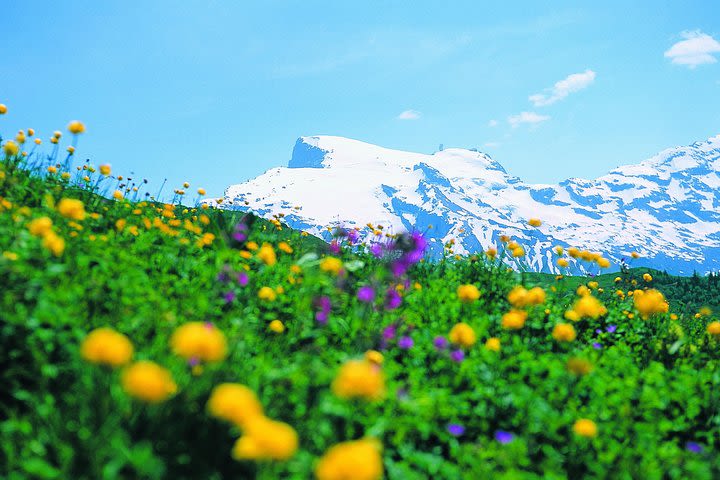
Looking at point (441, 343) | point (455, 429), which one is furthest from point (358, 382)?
point (441, 343)

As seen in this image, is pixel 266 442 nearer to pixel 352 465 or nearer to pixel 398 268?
pixel 352 465

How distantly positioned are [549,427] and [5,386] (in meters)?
2.87

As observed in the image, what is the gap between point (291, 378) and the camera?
2580mm

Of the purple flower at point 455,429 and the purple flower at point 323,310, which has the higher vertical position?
the purple flower at point 323,310

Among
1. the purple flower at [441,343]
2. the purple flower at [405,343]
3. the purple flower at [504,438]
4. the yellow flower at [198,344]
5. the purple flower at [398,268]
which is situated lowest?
the purple flower at [504,438]

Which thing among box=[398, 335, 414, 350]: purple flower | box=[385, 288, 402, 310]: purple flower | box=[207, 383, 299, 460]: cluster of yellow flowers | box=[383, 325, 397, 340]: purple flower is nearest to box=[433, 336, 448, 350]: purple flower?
box=[398, 335, 414, 350]: purple flower

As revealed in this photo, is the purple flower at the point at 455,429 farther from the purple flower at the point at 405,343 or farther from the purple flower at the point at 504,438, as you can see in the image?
the purple flower at the point at 405,343

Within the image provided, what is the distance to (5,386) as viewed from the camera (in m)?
2.47

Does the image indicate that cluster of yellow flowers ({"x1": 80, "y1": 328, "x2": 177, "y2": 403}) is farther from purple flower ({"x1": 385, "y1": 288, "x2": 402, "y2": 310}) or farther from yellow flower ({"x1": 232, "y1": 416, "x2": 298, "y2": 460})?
purple flower ({"x1": 385, "y1": 288, "x2": 402, "y2": 310})

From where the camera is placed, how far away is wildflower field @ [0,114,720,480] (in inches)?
74.4

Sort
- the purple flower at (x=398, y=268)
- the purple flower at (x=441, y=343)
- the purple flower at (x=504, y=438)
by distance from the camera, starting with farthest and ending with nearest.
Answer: the purple flower at (x=398, y=268) → the purple flower at (x=441, y=343) → the purple flower at (x=504, y=438)

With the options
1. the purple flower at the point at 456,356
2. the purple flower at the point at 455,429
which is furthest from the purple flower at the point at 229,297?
the purple flower at the point at 455,429

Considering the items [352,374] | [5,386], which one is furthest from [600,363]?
[5,386]

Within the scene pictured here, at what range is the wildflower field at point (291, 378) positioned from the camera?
6.20 feet
